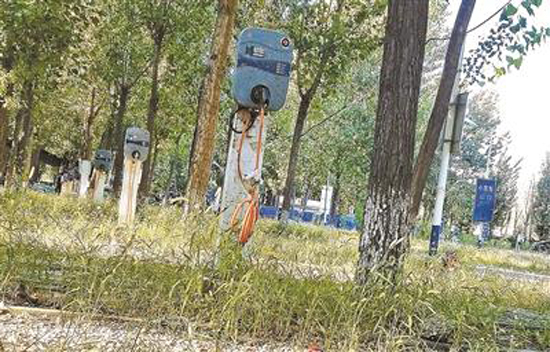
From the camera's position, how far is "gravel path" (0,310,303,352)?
8.54ft

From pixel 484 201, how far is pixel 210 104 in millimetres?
14334

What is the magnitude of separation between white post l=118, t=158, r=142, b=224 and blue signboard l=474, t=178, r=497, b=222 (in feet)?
48.6

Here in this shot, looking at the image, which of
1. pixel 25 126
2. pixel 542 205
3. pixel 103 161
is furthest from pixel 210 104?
pixel 542 205

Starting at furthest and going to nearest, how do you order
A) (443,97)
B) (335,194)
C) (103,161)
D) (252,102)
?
(335,194)
(103,161)
(443,97)
(252,102)

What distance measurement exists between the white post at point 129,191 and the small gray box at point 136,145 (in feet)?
0.25

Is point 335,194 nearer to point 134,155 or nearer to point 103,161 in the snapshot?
point 103,161

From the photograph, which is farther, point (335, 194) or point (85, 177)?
point (335, 194)

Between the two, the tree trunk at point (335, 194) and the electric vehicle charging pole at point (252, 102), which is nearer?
the electric vehicle charging pole at point (252, 102)

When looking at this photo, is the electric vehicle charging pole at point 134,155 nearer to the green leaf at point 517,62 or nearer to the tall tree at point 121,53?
the green leaf at point 517,62

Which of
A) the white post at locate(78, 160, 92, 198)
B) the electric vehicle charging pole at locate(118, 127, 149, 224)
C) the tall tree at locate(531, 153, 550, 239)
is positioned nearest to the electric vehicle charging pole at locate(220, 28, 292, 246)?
the electric vehicle charging pole at locate(118, 127, 149, 224)

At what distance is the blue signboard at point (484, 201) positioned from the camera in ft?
72.0

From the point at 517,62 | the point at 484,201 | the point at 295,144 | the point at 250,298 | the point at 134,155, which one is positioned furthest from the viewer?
the point at 484,201

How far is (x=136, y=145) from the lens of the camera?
9.89 metres

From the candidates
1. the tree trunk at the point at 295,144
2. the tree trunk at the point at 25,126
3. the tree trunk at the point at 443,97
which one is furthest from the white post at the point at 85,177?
the tree trunk at the point at 443,97
